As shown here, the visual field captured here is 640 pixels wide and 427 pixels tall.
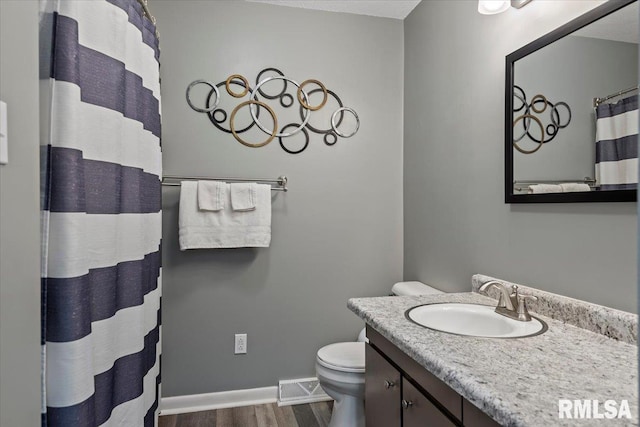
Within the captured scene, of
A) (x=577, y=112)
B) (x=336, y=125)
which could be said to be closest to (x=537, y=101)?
(x=577, y=112)

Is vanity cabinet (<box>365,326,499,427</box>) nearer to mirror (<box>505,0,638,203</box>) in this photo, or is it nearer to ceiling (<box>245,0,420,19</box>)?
mirror (<box>505,0,638,203</box>)

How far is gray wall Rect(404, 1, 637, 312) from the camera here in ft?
4.09

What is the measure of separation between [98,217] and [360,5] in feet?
6.79

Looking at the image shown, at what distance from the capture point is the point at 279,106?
244 centimetres

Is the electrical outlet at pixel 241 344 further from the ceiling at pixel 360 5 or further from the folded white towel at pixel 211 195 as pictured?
the ceiling at pixel 360 5

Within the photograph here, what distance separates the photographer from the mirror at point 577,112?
1146 mm

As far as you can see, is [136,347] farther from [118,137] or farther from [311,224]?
[311,224]

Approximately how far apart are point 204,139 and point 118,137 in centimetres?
108

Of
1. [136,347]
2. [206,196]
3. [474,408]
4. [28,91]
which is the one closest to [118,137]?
[28,91]

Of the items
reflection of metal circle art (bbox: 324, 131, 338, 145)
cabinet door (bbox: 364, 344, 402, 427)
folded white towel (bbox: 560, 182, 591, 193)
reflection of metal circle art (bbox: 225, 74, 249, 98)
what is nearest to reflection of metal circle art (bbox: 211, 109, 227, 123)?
reflection of metal circle art (bbox: 225, 74, 249, 98)

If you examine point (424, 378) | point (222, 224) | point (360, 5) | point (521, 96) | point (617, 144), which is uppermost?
point (360, 5)

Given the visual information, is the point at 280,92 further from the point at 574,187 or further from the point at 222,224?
the point at 574,187

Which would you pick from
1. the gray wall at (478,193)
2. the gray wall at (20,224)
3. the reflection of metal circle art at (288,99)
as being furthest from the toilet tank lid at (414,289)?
the gray wall at (20,224)

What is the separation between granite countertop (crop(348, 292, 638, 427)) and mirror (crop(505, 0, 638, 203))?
0.46 m
